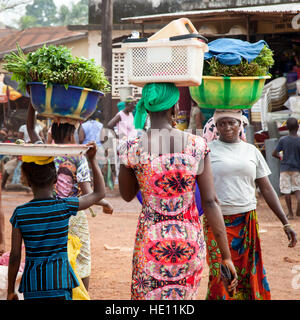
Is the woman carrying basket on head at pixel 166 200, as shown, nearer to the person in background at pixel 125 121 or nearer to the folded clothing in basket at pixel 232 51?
the folded clothing in basket at pixel 232 51

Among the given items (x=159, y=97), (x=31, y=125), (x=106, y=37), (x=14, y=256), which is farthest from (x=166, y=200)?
(x=106, y=37)

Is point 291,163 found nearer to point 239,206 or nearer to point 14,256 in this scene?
point 239,206

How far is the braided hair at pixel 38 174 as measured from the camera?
3.30m

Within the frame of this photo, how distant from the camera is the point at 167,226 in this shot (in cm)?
309

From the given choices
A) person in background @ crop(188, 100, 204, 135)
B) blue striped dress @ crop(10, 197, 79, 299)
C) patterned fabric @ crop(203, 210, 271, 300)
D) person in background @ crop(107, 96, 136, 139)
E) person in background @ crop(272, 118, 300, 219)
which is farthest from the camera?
person in background @ crop(107, 96, 136, 139)

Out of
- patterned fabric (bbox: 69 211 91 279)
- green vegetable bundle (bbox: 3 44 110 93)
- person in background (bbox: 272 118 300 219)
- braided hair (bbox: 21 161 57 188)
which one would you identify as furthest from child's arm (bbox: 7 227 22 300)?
person in background (bbox: 272 118 300 219)

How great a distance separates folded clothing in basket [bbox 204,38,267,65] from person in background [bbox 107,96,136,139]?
781cm

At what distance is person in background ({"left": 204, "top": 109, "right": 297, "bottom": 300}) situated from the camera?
14.2ft

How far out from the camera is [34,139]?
13.1ft

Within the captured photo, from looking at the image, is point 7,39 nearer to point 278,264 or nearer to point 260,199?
point 260,199

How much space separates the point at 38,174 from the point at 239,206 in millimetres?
1756

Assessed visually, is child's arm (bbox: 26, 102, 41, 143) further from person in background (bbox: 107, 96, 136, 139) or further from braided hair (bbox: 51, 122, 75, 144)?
person in background (bbox: 107, 96, 136, 139)
